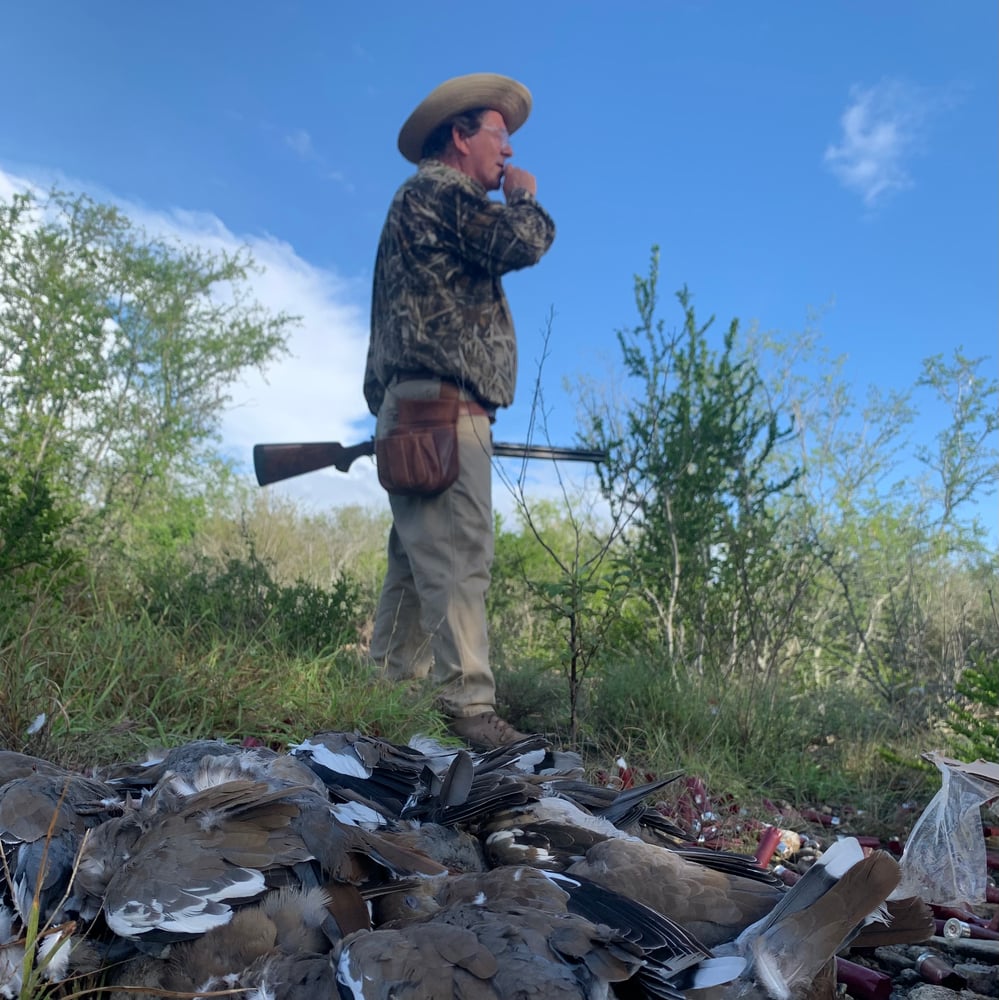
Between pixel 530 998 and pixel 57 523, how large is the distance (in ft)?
13.4

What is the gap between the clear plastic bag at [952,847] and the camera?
2.21 meters

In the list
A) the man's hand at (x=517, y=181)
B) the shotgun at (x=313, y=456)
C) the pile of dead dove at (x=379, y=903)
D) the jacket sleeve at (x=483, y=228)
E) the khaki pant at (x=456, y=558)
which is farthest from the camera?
the shotgun at (x=313, y=456)

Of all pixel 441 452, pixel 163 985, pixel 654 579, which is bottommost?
pixel 163 985

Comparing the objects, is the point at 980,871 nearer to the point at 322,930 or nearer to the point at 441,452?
the point at 322,930

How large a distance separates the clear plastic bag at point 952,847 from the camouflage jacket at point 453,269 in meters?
3.03

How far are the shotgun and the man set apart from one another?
97cm

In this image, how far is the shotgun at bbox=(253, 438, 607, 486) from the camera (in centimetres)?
575

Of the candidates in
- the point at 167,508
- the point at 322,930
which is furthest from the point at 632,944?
the point at 167,508

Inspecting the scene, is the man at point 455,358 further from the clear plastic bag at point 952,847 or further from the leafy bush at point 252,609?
the clear plastic bag at point 952,847

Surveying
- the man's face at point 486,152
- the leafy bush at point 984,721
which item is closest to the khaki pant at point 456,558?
the man's face at point 486,152

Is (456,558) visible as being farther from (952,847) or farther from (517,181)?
(952,847)

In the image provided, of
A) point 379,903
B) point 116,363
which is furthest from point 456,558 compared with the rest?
point 116,363

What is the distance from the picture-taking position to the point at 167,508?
1055 cm

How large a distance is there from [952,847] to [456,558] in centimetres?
275
